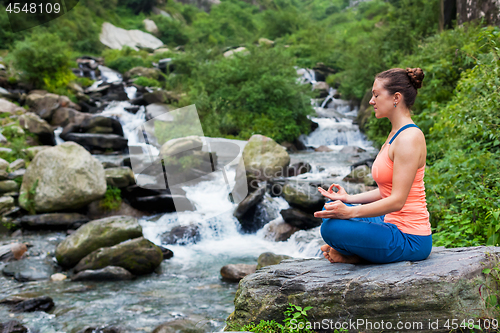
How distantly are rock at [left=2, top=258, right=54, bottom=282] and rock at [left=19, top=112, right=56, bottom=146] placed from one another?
847cm

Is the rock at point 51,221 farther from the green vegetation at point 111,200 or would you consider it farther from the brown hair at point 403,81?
the brown hair at point 403,81

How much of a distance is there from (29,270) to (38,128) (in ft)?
29.9

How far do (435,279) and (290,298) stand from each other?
99cm

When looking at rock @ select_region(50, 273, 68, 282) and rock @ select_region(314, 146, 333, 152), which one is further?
rock @ select_region(314, 146, 333, 152)

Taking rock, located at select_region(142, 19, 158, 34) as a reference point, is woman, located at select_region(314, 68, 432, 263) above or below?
below

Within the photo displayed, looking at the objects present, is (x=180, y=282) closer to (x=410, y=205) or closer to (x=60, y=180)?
(x=60, y=180)

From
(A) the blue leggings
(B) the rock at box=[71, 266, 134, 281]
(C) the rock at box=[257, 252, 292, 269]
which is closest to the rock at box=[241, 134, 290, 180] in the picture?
(C) the rock at box=[257, 252, 292, 269]

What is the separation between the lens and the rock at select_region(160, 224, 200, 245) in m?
7.79

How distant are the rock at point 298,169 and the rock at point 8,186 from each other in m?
7.34

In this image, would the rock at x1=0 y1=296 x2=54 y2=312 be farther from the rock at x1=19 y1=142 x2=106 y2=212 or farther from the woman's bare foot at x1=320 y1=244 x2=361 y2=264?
the woman's bare foot at x1=320 y1=244 x2=361 y2=264

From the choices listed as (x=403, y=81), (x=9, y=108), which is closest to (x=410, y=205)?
(x=403, y=81)

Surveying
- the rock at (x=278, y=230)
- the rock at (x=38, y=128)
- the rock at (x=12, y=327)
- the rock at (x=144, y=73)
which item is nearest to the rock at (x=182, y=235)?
the rock at (x=278, y=230)

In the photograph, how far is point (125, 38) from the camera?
3766cm

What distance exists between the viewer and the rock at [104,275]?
19.0 feet
